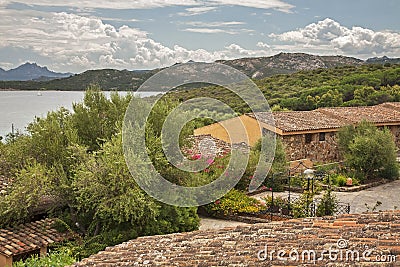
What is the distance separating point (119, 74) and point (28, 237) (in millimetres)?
19766

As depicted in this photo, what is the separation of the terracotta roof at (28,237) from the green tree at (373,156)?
1374 cm

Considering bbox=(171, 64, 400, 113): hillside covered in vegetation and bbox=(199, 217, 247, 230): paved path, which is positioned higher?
bbox=(171, 64, 400, 113): hillside covered in vegetation

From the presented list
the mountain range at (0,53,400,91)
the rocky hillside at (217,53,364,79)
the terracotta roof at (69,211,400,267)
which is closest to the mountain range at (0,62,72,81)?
the mountain range at (0,53,400,91)

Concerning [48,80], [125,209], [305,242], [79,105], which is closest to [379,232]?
[305,242]

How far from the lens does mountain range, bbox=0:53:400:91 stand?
80.9 ft

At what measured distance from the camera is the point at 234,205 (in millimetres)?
15883

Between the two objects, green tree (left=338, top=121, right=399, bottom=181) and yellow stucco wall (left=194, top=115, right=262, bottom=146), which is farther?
yellow stucco wall (left=194, top=115, right=262, bottom=146)

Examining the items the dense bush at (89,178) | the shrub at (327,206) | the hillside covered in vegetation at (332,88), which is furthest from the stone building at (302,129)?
the dense bush at (89,178)

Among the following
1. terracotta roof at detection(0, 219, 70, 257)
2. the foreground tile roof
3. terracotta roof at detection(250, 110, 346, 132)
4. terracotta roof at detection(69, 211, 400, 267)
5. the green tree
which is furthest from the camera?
terracotta roof at detection(250, 110, 346, 132)

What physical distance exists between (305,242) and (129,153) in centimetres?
829

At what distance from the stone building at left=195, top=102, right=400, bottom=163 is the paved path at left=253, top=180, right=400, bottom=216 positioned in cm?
471

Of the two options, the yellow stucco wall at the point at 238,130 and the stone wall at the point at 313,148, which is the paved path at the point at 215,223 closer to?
the yellow stucco wall at the point at 238,130

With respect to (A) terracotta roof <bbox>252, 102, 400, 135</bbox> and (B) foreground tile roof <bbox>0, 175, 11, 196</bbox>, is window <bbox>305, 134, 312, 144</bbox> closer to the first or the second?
(A) terracotta roof <bbox>252, 102, 400, 135</bbox>

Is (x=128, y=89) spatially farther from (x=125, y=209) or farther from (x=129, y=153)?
(x=125, y=209)
